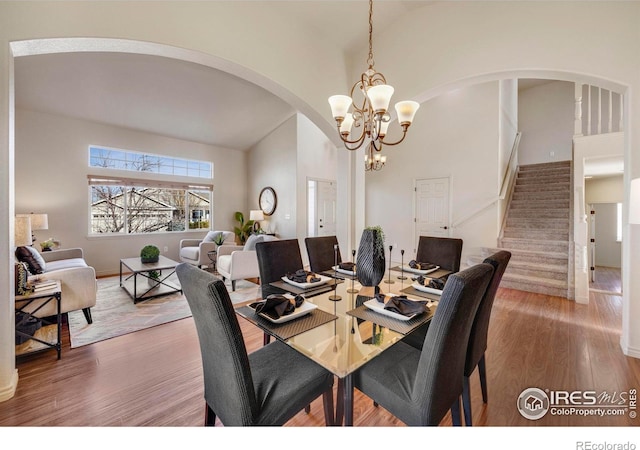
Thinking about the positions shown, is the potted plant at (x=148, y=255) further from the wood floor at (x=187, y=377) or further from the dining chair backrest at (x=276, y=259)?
the dining chair backrest at (x=276, y=259)

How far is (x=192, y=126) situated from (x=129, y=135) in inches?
49.6

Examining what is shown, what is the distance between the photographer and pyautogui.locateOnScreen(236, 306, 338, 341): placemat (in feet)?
4.06

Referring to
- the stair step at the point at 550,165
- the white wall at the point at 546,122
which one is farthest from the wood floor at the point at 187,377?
the white wall at the point at 546,122

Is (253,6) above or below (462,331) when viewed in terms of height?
above

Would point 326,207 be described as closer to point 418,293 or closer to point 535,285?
point 535,285

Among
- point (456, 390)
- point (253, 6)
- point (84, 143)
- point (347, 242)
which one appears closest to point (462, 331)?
point (456, 390)

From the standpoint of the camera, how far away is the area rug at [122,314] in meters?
2.66

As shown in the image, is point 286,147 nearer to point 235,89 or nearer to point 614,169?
point 235,89

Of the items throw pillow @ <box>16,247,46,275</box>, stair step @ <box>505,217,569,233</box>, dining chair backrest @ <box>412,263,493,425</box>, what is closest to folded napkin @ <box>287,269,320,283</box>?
dining chair backrest @ <box>412,263,493,425</box>
